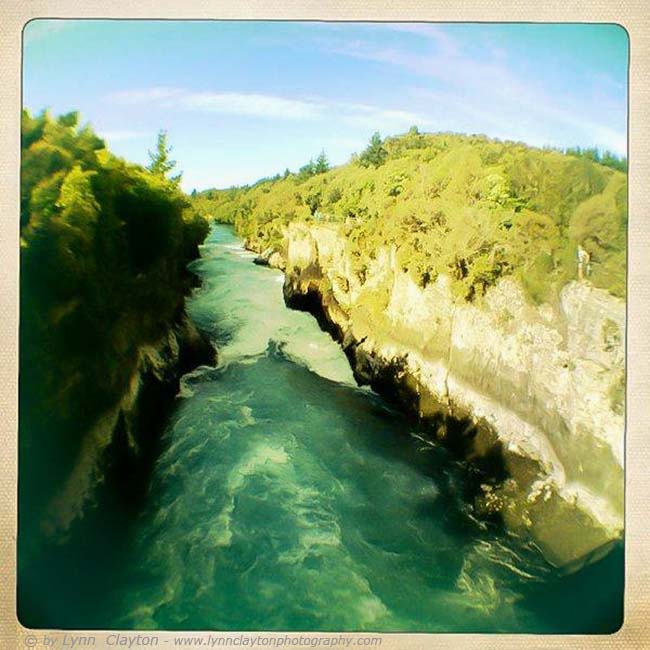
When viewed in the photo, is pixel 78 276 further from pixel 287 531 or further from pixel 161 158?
pixel 287 531

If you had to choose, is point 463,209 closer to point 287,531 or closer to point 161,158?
point 161,158

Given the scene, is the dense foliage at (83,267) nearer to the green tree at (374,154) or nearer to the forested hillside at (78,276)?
the forested hillside at (78,276)

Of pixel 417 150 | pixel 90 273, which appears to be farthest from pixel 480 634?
pixel 90 273

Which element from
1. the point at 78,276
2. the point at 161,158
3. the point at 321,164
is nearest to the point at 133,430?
the point at 78,276

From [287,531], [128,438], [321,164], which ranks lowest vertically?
[287,531]

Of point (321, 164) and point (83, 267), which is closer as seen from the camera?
point (83, 267)

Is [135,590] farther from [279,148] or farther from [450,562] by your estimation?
[279,148]

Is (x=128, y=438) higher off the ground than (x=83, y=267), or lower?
lower
